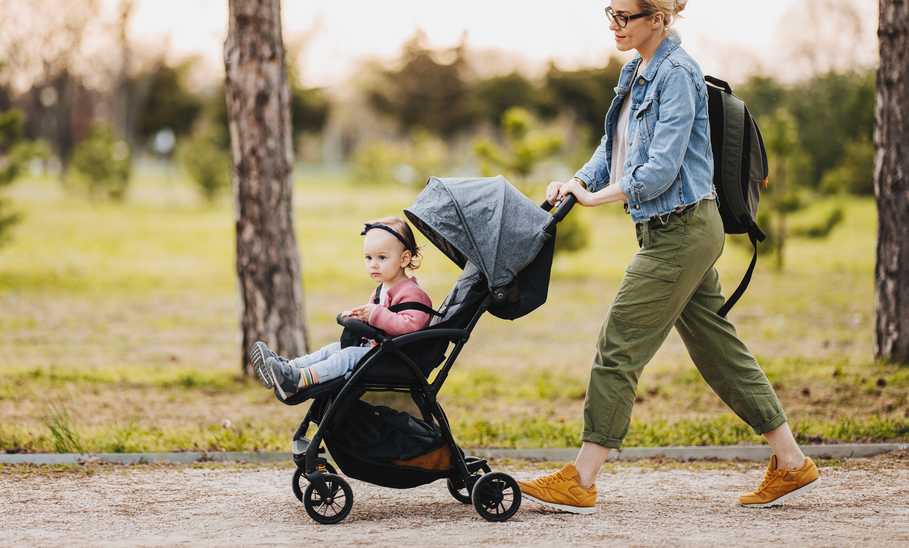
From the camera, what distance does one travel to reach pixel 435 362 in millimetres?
4590

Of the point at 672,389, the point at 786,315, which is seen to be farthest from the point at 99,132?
the point at 672,389

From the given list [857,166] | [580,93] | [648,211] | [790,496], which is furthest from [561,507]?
[580,93]

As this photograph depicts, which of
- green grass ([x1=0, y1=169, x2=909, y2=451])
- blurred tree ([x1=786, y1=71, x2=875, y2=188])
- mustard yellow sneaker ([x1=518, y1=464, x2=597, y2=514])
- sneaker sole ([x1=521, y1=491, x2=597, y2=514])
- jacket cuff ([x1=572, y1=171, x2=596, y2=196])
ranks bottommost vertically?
green grass ([x1=0, y1=169, x2=909, y2=451])

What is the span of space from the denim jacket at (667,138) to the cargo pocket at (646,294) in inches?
7.6

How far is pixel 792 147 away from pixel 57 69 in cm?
3255

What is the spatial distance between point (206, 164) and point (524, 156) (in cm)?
1488

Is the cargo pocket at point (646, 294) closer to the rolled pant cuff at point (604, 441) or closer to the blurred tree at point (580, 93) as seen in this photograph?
the rolled pant cuff at point (604, 441)

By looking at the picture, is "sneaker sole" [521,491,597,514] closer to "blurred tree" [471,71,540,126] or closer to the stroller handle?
the stroller handle

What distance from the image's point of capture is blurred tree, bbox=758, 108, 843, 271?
56.6ft

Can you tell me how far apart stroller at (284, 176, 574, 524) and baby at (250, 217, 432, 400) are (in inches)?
2.1

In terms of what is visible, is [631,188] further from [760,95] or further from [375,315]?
[760,95]

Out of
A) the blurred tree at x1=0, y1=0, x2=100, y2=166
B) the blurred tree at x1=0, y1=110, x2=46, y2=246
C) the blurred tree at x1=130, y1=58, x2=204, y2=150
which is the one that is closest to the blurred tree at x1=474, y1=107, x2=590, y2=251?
the blurred tree at x1=0, y1=110, x2=46, y2=246

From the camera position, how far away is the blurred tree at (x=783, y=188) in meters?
17.2

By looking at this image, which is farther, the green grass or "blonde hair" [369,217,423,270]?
the green grass
